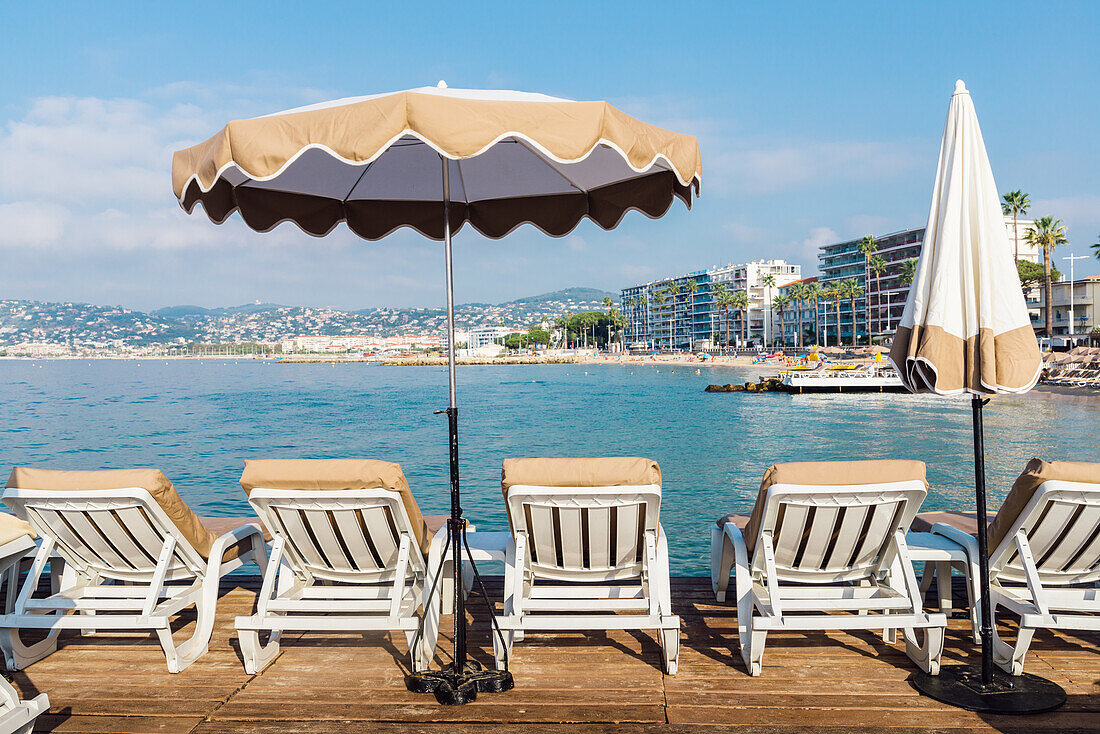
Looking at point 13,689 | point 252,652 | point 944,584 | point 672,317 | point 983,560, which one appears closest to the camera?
point 13,689

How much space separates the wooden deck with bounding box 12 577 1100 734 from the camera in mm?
2484

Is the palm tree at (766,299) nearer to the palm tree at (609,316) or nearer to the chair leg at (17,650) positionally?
the palm tree at (609,316)

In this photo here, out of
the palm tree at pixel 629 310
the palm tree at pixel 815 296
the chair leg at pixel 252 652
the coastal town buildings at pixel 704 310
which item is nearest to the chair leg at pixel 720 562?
the chair leg at pixel 252 652

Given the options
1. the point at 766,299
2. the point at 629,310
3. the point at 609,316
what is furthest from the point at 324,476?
the point at 629,310

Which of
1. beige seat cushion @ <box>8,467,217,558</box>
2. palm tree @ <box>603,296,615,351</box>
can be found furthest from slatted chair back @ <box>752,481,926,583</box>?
palm tree @ <box>603,296,615,351</box>

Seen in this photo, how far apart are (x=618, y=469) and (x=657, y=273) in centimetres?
16161

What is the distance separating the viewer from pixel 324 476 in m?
2.81

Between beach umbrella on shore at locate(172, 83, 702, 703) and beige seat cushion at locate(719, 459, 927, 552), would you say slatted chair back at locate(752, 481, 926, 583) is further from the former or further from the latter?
beach umbrella on shore at locate(172, 83, 702, 703)

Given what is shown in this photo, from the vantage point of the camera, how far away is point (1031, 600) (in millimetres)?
2932

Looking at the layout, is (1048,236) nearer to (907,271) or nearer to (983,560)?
(907,271)

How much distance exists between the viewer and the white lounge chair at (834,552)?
9.25 ft

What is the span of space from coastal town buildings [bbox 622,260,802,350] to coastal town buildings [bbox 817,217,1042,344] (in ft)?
49.2

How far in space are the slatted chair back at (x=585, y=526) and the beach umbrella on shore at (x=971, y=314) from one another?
3.82 feet

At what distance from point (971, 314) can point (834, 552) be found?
1.11 metres
